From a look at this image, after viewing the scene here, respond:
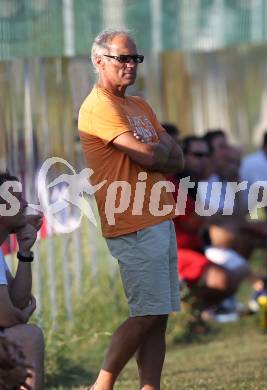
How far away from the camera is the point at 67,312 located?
10234 mm

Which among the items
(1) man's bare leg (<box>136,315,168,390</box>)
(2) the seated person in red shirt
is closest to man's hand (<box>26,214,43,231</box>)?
(1) man's bare leg (<box>136,315,168,390</box>)

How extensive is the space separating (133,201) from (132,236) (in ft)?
0.66

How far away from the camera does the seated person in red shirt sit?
11258mm

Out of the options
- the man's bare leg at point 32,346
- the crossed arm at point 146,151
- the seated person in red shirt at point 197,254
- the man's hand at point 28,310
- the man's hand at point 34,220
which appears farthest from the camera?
the seated person in red shirt at point 197,254

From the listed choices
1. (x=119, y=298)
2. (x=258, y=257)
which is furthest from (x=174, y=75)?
(x=119, y=298)

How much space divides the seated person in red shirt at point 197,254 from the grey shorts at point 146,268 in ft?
12.8

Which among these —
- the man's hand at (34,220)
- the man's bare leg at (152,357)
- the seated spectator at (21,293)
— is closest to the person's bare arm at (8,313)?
the seated spectator at (21,293)

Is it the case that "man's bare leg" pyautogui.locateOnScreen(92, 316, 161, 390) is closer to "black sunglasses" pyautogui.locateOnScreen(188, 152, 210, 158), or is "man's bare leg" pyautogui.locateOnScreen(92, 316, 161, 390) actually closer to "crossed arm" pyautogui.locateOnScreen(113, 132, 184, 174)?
"crossed arm" pyautogui.locateOnScreen(113, 132, 184, 174)

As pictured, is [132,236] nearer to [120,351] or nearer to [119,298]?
[120,351]

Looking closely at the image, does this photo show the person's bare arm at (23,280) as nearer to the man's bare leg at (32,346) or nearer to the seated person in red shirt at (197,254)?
the man's bare leg at (32,346)

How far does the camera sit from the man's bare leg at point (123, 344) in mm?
7031

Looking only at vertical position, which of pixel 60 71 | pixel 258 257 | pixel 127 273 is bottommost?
pixel 258 257

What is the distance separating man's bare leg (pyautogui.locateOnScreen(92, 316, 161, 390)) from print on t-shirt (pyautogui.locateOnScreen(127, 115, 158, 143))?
40.3 inches

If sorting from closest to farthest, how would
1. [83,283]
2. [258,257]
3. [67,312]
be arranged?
[67,312]
[83,283]
[258,257]
